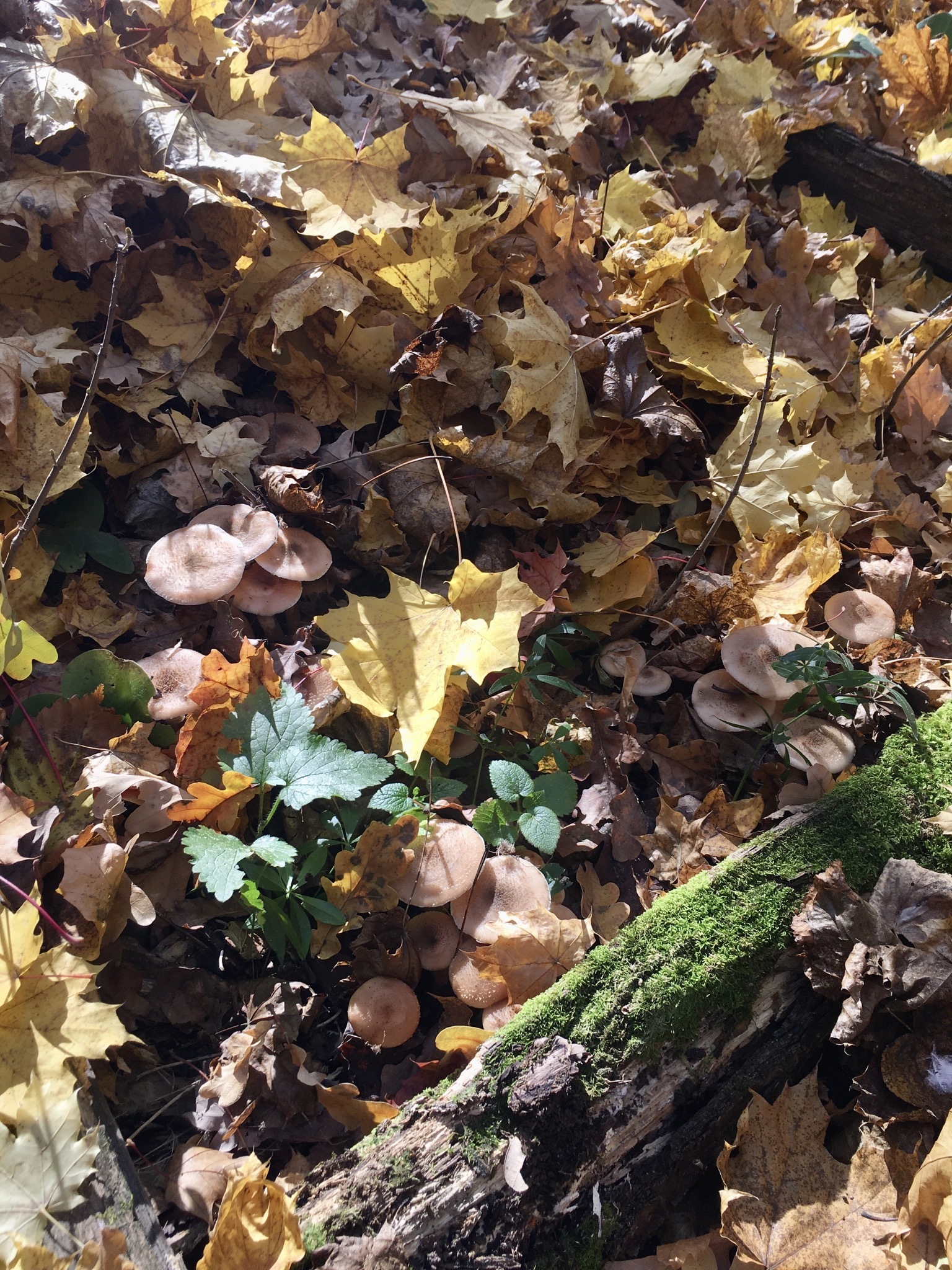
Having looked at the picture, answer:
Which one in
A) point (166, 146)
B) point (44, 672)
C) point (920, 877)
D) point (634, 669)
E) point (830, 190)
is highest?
point (830, 190)

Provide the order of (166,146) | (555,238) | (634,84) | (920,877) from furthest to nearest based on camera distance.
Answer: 1. (634,84)
2. (555,238)
3. (166,146)
4. (920,877)

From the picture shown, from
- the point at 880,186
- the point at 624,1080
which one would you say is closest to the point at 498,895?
the point at 624,1080

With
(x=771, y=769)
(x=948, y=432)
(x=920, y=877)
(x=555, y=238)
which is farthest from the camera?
(x=948, y=432)

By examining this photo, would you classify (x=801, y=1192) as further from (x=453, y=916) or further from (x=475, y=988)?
(x=453, y=916)

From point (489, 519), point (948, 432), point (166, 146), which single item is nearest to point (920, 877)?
point (489, 519)

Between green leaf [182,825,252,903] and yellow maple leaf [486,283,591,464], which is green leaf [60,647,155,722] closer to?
green leaf [182,825,252,903]

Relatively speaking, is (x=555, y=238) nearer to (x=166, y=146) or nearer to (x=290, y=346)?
(x=290, y=346)

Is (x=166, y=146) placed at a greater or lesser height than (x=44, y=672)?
greater
